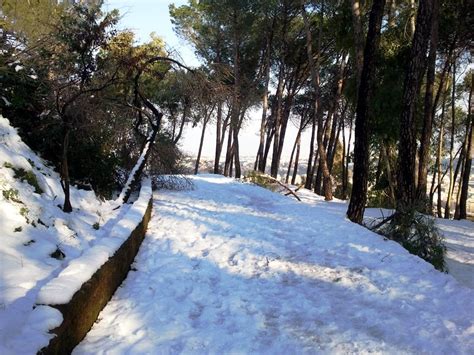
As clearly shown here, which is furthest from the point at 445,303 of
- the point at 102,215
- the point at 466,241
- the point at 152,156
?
the point at 152,156

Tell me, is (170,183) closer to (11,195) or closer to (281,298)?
(11,195)

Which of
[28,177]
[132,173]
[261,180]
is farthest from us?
[261,180]

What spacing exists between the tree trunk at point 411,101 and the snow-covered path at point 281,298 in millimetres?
1978

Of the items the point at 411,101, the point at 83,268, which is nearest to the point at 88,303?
the point at 83,268

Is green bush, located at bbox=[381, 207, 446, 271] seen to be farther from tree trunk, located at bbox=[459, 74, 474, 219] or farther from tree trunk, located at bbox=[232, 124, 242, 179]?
tree trunk, located at bbox=[232, 124, 242, 179]

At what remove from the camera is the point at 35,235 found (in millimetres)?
4316

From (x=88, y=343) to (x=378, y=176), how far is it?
18502 millimetres

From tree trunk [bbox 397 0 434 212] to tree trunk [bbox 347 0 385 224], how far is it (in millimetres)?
744

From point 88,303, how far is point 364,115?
6.26 metres

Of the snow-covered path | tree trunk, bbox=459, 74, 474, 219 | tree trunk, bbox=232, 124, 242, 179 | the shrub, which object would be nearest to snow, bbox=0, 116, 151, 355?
the snow-covered path

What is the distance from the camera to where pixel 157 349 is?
122 inches

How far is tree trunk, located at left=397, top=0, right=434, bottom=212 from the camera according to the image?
7670mm

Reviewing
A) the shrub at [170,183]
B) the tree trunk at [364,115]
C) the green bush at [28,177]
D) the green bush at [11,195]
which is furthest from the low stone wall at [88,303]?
the shrub at [170,183]

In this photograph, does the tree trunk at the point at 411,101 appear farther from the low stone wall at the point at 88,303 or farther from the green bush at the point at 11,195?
the green bush at the point at 11,195
